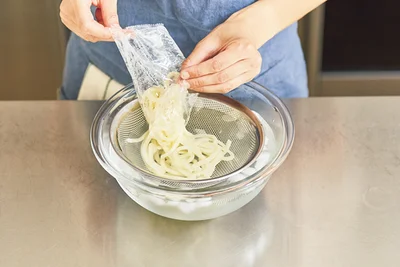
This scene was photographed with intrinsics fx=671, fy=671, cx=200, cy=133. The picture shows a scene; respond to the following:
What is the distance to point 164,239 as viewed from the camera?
0.87m

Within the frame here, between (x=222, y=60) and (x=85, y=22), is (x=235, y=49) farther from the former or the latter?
(x=85, y=22)

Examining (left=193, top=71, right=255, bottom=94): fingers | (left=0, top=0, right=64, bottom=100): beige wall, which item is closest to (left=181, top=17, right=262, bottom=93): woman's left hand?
(left=193, top=71, right=255, bottom=94): fingers

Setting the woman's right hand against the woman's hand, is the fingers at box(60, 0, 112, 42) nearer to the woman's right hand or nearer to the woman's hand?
the woman's right hand

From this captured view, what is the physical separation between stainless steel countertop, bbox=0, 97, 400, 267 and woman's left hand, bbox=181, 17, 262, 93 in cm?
16

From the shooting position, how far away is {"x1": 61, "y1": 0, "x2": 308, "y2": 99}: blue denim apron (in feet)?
3.49

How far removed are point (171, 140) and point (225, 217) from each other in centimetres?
13

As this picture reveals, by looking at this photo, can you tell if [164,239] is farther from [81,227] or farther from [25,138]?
[25,138]

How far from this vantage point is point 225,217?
35.4 inches

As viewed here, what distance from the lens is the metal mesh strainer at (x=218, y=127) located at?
2.97ft

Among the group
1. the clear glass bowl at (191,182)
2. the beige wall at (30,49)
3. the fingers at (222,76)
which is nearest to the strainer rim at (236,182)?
the clear glass bowl at (191,182)

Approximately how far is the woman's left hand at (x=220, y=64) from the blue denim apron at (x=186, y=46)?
4.6 inches

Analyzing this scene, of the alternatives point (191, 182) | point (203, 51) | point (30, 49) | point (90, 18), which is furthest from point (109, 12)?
point (30, 49)

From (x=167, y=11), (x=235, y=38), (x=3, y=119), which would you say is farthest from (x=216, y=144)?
(x=3, y=119)

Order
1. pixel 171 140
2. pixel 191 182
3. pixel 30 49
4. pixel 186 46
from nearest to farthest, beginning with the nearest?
pixel 191 182 < pixel 171 140 < pixel 186 46 < pixel 30 49
